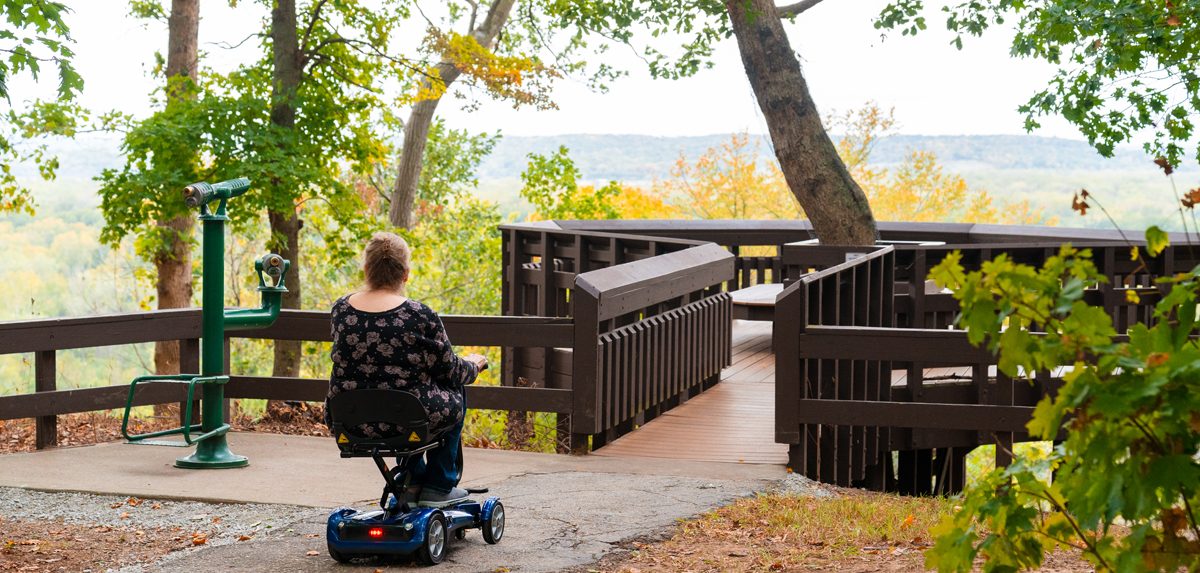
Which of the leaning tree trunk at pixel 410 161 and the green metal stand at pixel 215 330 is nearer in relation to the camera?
the green metal stand at pixel 215 330

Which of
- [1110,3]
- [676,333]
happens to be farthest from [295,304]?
[1110,3]

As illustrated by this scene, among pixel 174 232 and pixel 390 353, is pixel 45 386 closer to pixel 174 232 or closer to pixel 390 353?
pixel 390 353

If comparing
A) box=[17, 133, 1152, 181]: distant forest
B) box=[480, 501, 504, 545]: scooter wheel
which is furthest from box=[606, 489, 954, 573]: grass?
box=[17, 133, 1152, 181]: distant forest

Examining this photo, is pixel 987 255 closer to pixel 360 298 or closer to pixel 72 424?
pixel 360 298

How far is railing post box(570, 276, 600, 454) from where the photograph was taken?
19.9 feet

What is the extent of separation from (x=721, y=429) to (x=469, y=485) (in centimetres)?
218

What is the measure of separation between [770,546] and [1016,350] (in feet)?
7.58

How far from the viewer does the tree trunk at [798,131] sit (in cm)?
1073

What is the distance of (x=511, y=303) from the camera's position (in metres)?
11.3

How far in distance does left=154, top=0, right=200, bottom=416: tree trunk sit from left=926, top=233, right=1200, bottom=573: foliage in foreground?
13216 mm

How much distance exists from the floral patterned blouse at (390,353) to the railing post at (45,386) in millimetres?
3228

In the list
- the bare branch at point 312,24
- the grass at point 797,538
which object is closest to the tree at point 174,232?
the bare branch at point 312,24

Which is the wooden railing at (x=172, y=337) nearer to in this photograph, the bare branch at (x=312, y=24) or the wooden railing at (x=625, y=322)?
the wooden railing at (x=625, y=322)

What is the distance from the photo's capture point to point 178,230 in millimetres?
13969
